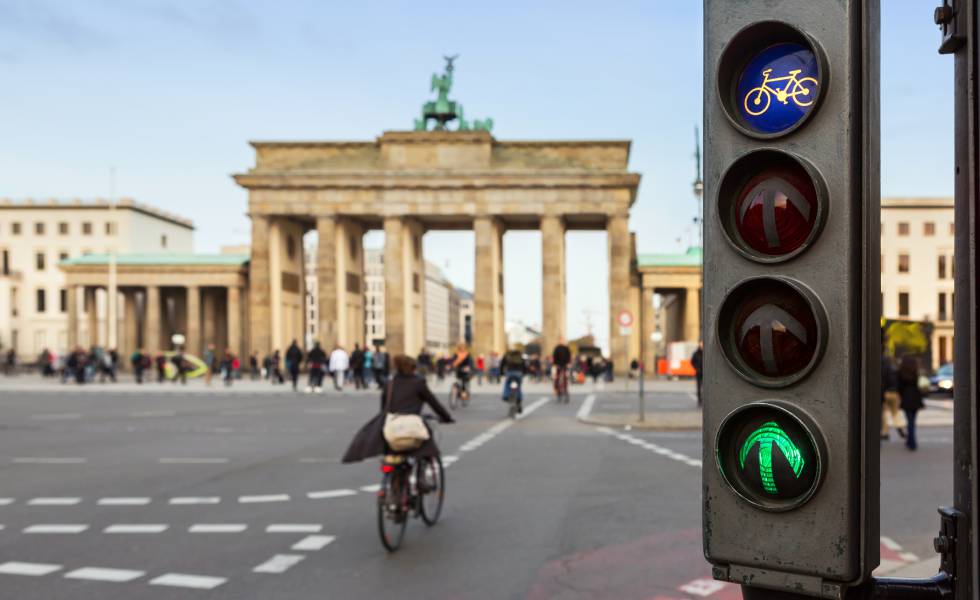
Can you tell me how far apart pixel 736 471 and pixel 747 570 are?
17 cm

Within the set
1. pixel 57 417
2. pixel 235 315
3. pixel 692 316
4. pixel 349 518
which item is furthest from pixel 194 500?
pixel 235 315

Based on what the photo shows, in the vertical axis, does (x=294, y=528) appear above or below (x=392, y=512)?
below

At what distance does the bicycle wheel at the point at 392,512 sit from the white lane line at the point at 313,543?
471 millimetres

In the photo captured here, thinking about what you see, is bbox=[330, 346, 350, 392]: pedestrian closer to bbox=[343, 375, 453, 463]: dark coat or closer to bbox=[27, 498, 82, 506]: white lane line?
bbox=[27, 498, 82, 506]: white lane line

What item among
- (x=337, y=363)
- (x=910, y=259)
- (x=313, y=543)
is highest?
(x=910, y=259)

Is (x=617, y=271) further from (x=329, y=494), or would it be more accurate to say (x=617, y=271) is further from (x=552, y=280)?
(x=329, y=494)

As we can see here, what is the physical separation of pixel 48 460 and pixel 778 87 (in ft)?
45.8

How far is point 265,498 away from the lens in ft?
32.8

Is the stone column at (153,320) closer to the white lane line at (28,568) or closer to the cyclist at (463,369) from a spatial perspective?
the cyclist at (463,369)

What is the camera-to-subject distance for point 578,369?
5153 cm

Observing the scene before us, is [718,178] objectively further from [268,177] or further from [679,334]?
[679,334]

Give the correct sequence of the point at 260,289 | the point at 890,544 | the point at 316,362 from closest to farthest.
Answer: the point at 890,544 < the point at 316,362 < the point at 260,289

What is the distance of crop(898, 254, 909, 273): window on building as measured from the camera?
3086 inches

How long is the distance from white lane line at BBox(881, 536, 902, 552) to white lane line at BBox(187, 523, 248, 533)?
505 cm
